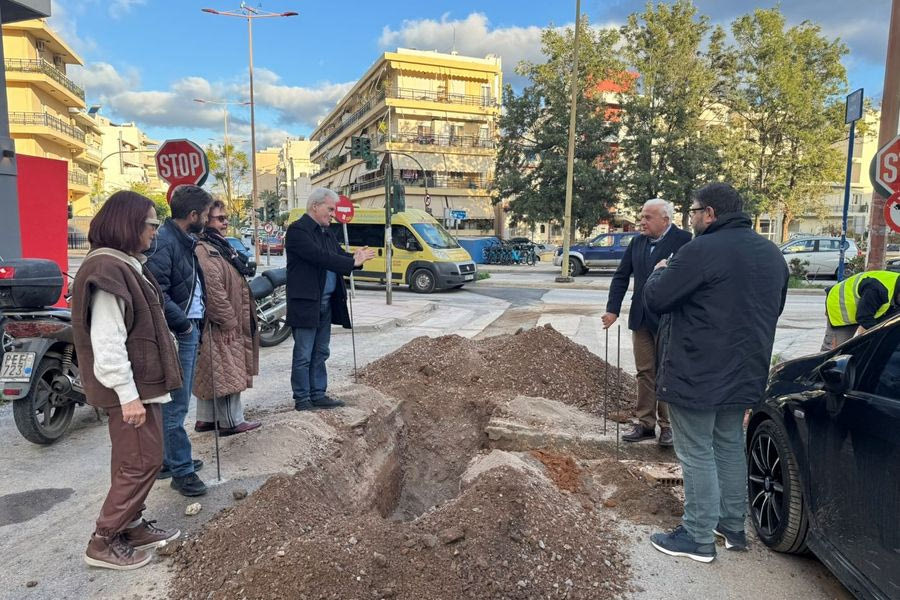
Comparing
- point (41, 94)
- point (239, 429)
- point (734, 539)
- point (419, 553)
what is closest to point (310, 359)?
point (239, 429)

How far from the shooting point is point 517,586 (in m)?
Result: 2.79

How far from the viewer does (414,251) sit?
18281 millimetres

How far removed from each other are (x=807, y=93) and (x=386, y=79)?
110ft

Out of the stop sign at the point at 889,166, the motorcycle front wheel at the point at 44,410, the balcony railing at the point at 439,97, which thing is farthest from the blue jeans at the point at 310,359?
the balcony railing at the point at 439,97

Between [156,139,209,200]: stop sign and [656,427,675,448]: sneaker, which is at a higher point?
[156,139,209,200]: stop sign

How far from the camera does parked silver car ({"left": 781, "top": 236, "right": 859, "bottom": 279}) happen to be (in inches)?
868

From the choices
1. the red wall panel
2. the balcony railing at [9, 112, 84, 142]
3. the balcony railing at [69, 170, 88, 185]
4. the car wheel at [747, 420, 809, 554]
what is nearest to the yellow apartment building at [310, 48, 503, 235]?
the balcony railing at [9, 112, 84, 142]

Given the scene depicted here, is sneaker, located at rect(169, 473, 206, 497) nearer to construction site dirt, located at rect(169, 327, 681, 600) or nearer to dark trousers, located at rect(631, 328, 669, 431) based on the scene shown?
construction site dirt, located at rect(169, 327, 681, 600)

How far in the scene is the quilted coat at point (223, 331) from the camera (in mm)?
4391

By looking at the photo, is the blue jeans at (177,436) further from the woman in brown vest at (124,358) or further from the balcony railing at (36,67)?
the balcony railing at (36,67)

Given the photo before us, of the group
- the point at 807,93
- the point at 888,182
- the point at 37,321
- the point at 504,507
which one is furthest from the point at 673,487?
the point at 807,93

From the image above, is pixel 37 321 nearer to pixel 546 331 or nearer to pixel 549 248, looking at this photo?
pixel 546 331

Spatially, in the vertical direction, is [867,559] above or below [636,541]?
above

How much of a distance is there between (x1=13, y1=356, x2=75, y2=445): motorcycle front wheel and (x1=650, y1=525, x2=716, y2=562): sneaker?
473 cm
